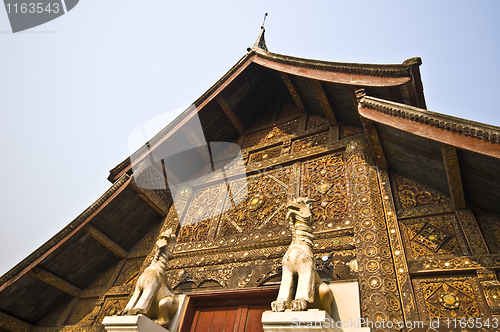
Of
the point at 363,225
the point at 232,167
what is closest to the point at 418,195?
the point at 363,225

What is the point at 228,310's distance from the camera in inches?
173

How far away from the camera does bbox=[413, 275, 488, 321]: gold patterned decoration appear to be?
3.12m

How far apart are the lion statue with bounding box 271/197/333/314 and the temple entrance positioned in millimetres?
916

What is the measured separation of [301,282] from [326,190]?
7.32 ft

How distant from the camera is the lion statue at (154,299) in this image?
155 inches

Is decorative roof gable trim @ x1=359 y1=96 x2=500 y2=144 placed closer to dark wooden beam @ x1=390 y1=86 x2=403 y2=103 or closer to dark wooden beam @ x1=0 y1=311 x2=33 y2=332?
dark wooden beam @ x1=390 y1=86 x2=403 y2=103

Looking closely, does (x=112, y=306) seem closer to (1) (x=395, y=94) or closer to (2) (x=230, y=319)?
(2) (x=230, y=319)

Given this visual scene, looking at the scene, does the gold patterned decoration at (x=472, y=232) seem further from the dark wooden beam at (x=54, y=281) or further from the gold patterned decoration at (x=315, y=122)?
the dark wooden beam at (x=54, y=281)

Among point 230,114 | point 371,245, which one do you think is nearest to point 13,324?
point 230,114

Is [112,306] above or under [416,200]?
under

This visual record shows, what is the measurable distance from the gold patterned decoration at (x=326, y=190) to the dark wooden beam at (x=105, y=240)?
380 centimetres

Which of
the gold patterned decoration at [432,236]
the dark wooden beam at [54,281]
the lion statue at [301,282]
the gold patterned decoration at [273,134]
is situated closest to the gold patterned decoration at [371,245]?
the gold patterned decoration at [432,236]

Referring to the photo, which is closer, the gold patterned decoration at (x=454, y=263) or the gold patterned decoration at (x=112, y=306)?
the gold patterned decoration at (x=454, y=263)

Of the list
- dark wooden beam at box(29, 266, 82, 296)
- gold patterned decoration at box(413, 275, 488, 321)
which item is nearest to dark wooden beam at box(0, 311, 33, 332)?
dark wooden beam at box(29, 266, 82, 296)
